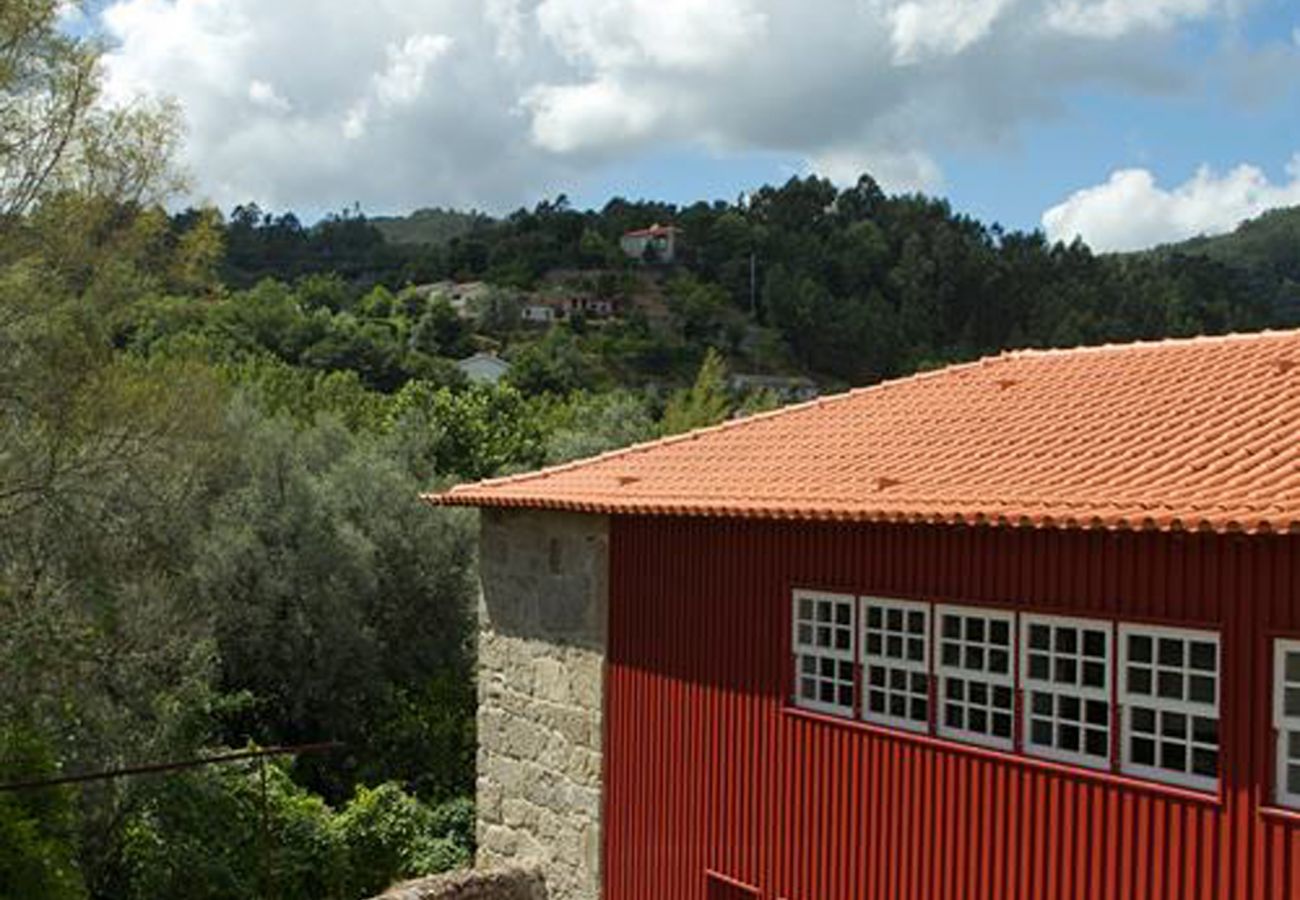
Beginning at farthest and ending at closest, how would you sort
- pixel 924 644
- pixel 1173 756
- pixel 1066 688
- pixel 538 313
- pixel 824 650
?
pixel 538 313
pixel 824 650
pixel 924 644
pixel 1066 688
pixel 1173 756

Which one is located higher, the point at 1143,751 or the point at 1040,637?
the point at 1040,637

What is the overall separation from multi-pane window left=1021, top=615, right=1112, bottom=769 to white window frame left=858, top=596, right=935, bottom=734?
0.92 m

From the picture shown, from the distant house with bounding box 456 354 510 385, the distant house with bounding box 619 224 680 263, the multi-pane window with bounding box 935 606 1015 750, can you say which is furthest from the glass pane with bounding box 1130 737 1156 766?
the distant house with bounding box 619 224 680 263

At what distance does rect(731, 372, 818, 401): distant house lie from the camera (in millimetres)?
84812

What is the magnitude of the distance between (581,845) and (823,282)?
278 ft

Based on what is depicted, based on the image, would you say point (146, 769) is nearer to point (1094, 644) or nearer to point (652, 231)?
point (1094, 644)

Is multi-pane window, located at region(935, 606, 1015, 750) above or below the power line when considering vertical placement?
above

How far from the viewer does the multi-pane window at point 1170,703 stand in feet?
30.6

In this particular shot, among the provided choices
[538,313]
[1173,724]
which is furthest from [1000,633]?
[538,313]

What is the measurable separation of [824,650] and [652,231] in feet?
342

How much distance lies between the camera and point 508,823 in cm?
1623

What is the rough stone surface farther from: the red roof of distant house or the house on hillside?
the red roof of distant house

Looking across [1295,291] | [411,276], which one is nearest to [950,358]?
[1295,291]

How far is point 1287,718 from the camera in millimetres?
8867
